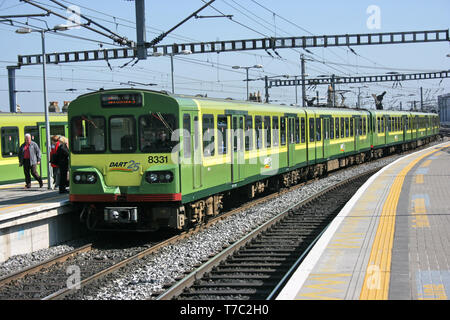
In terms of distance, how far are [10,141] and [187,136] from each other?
10362 millimetres

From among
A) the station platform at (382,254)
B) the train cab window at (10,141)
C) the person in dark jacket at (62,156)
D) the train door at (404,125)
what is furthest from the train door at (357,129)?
the person in dark jacket at (62,156)

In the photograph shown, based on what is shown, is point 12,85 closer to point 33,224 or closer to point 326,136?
point 326,136

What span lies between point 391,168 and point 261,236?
16097 millimetres

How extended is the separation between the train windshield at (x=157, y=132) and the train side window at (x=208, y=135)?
55.7 inches

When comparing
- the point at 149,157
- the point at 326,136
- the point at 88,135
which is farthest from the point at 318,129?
the point at 88,135

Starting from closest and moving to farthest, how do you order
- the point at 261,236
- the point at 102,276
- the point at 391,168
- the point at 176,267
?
the point at 102,276 → the point at 176,267 → the point at 261,236 → the point at 391,168

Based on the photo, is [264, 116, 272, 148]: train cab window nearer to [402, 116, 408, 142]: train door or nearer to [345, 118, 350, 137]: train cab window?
[345, 118, 350, 137]: train cab window

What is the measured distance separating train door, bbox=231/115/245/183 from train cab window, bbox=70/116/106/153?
387 cm

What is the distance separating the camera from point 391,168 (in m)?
27.2

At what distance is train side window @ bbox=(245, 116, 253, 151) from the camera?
16000 mm

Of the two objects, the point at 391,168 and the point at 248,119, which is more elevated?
the point at 248,119
